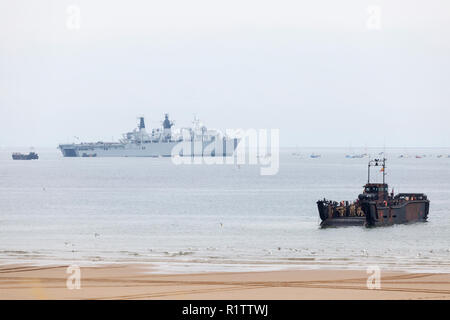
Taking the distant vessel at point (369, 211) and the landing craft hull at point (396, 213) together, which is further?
the distant vessel at point (369, 211)

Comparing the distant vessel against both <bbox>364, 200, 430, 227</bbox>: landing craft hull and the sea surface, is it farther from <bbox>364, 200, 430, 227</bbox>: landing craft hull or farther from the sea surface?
the sea surface

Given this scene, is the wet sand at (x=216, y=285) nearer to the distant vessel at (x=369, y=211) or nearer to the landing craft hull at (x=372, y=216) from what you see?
the landing craft hull at (x=372, y=216)

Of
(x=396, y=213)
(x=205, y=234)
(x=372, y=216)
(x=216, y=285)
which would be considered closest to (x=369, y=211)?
(x=372, y=216)

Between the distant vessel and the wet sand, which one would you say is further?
the distant vessel

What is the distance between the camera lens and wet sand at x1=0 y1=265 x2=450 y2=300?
26266 millimetres

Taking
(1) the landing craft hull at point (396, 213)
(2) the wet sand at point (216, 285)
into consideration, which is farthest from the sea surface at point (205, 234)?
(2) the wet sand at point (216, 285)

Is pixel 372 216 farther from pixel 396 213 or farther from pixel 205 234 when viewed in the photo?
pixel 205 234

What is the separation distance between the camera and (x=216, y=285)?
93.8 feet

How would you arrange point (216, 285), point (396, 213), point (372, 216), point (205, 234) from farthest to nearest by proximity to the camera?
1. point (396, 213)
2. point (372, 216)
3. point (205, 234)
4. point (216, 285)

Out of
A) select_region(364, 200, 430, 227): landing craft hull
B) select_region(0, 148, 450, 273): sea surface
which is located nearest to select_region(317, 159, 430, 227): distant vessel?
select_region(364, 200, 430, 227): landing craft hull

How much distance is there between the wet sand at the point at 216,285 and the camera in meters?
26.3
